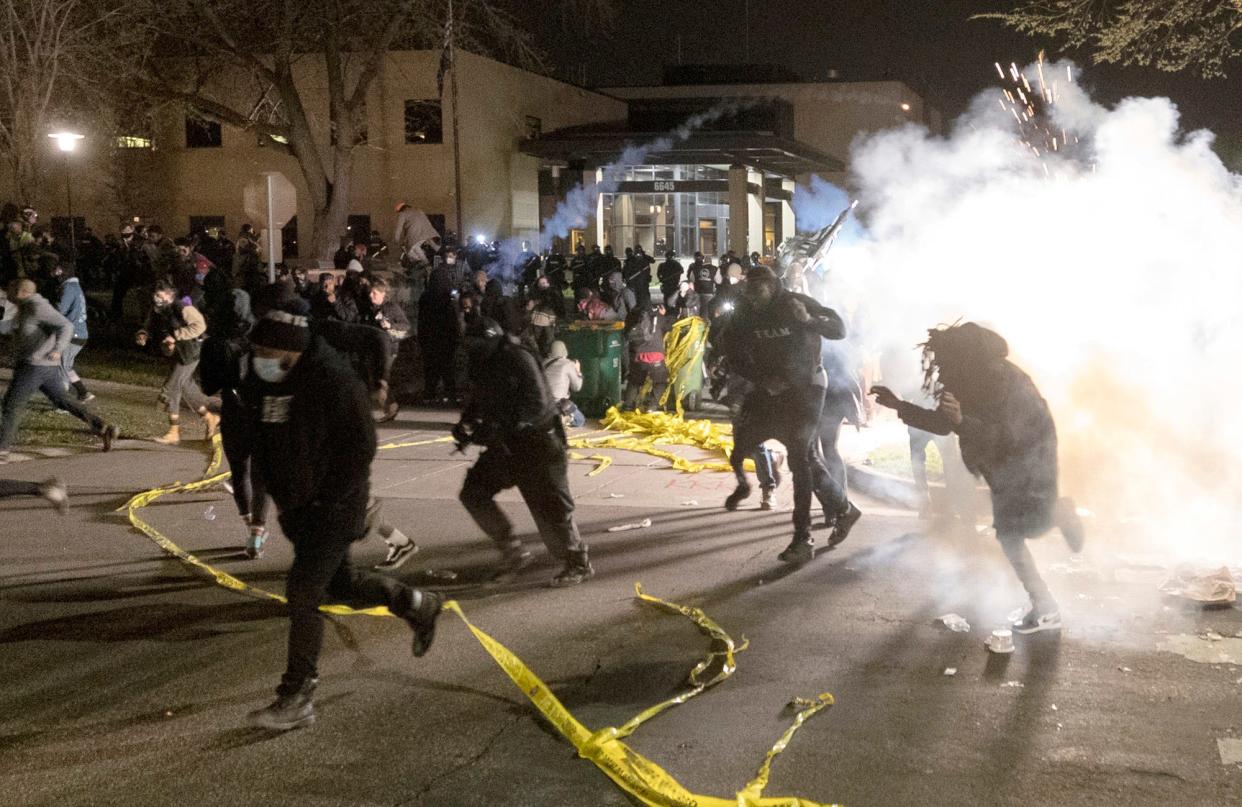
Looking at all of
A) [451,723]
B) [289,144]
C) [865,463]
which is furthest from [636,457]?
[289,144]

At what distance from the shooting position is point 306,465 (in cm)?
553

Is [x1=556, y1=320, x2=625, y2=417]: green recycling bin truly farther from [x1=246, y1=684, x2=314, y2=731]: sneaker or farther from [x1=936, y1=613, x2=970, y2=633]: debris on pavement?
[x1=246, y1=684, x2=314, y2=731]: sneaker

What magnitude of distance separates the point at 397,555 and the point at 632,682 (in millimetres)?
2649

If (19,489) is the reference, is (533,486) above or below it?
below

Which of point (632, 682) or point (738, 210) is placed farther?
point (738, 210)

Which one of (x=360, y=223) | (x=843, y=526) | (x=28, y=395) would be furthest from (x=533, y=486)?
(x=360, y=223)

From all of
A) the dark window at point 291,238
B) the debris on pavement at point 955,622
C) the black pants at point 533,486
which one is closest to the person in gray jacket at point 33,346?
the black pants at point 533,486

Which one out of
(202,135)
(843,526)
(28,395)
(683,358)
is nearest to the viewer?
(843,526)

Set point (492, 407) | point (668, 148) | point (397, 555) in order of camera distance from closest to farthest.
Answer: point (492, 407) < point (397, 555) < point (668, 148)

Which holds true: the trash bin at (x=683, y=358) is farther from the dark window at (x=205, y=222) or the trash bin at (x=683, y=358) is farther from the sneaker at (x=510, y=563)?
the dark window at (x=205, y=222)

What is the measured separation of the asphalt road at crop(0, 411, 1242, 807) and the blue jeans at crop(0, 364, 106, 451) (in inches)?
142

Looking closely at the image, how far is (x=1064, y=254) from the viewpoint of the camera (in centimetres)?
1138

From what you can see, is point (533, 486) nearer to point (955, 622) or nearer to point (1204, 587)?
point (955, 622)

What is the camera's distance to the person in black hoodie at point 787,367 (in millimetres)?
8523
